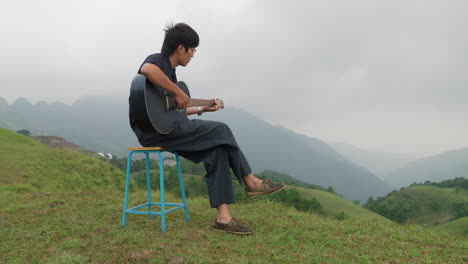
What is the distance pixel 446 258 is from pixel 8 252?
14.4 ft

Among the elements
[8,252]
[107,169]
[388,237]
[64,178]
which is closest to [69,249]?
[8,252]

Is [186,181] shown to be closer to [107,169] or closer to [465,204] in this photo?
[107,169]

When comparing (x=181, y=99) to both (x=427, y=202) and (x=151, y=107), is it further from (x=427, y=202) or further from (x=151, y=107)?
(x=427, y=202)

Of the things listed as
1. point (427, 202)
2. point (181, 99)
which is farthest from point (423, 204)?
point (181, 99)

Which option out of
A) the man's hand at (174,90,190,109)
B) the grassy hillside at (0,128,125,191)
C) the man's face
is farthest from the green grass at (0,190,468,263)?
the grassy hillside at (0,128,125,191)

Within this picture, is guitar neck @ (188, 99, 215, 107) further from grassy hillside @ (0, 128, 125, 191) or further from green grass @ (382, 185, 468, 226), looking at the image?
green grass @ (382, 185, 468, 226)

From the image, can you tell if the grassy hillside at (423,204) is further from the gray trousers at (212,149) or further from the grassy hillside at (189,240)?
the gray trousers at (212,149)

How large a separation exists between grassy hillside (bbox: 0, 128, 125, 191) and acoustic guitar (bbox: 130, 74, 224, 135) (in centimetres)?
753

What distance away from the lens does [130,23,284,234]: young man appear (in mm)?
3848

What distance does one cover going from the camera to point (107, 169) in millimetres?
22875

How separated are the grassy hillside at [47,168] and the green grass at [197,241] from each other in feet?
20.1

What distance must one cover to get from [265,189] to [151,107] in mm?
1583

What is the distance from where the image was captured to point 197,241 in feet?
11.6

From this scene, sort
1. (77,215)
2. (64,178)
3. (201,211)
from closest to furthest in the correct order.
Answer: (77,215) → (201,211) → (64,178)
